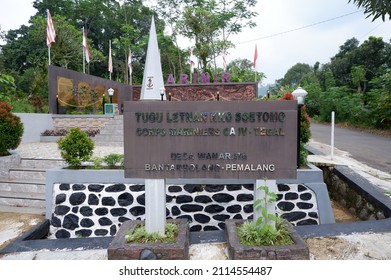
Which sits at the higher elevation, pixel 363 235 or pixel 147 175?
pixel 147 175

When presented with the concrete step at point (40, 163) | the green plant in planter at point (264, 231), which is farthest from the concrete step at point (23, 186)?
the green plant in planter at point (264, 231)

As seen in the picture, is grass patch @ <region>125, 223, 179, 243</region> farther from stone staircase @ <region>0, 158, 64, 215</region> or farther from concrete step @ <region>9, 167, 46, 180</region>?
concrete step @ <region>9, 167, 46, 180</region>

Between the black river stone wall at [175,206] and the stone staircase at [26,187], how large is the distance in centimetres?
66

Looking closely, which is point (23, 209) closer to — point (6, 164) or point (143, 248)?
point (6, 164)

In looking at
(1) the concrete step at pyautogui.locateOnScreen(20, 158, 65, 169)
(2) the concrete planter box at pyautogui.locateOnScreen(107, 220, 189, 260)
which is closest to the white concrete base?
(2) the concrete planter box at pyautogui.locateOnScreen(107, 220, 189, 260)

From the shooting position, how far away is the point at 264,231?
9.52 ft

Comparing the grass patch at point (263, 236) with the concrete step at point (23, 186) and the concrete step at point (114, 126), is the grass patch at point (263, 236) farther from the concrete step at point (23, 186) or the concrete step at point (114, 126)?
the concrete step at point (114, 126)

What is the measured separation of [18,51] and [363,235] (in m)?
32.7

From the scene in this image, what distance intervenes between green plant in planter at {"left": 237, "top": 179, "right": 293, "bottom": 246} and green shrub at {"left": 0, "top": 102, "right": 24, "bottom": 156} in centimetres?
570

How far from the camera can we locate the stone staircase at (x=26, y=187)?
5004 millimetres

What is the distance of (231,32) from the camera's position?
74.8 feet

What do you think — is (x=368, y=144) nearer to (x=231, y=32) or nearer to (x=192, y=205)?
(x=192, y=205)

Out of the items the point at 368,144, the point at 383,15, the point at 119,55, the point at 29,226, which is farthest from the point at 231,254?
the point at 119,55

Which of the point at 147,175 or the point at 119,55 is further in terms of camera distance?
the point at 119,55
